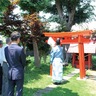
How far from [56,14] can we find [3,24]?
24.7 feet

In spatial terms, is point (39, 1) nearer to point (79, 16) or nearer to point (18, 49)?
point (79, 16)

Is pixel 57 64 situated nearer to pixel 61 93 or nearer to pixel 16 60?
pixel 61 93

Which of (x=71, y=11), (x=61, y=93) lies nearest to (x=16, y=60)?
(x=61, y=93)

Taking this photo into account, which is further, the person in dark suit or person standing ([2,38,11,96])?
person standing ([2,38,11,96])

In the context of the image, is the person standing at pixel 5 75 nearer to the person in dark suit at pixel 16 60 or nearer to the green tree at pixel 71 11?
the person in dark suit at pixel 16 60

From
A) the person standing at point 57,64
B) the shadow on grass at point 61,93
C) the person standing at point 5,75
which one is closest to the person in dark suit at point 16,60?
the person standing at point 5,75

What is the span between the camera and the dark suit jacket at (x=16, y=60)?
4746 millimetres

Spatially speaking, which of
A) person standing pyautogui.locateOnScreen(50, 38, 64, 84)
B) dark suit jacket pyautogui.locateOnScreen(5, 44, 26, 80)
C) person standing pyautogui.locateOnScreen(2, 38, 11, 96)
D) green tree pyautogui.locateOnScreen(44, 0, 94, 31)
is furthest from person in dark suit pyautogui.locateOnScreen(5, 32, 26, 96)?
green tree pyautogui.locateOnScreen(44, 0, 94, 31)

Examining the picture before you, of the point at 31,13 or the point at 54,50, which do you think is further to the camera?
the point at 31,13

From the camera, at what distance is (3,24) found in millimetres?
10688

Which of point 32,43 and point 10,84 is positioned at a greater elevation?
point 32,43

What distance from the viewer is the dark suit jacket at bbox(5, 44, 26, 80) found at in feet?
15.6

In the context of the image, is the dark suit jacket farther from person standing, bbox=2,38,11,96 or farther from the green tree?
the green tree

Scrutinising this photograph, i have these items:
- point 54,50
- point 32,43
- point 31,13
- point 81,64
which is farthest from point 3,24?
point 81,64
